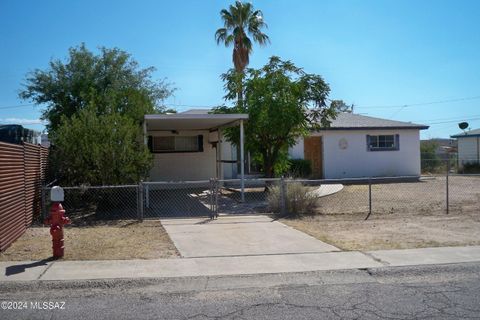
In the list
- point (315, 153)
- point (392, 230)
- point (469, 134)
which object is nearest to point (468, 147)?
point (469, 134)

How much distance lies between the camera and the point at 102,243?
391 inches

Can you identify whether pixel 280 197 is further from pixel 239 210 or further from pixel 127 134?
pixel 127 134

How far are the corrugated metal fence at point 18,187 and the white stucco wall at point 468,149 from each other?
95.0 ft

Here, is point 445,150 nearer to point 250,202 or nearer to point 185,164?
point 185,164

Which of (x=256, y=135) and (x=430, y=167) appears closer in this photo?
(x=256, y=135)

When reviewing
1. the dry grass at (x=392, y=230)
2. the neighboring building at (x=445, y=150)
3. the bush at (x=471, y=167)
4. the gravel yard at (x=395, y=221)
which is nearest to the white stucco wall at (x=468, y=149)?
the neighboring building at (x=445, y=150)

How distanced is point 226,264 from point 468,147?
3155 centimetres

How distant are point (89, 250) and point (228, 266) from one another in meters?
2.76

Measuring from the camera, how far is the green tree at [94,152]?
44.8ft

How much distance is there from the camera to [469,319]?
550cm

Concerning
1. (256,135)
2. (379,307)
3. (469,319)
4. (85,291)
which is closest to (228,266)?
(85,291)

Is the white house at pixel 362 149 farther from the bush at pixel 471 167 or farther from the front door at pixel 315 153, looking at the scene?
the bush at pixel 471 167

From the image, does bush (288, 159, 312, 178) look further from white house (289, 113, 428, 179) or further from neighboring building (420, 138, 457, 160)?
neighboring building (420, 138, 457, 160)

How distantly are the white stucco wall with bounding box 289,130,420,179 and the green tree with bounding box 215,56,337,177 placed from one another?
21.2 feet
